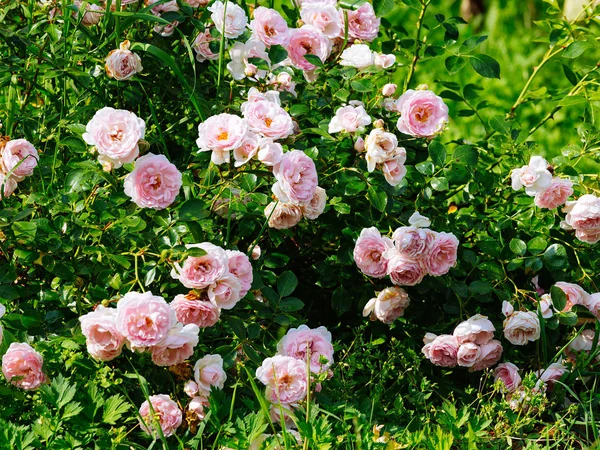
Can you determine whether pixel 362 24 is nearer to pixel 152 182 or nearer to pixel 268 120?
pixel 268 120

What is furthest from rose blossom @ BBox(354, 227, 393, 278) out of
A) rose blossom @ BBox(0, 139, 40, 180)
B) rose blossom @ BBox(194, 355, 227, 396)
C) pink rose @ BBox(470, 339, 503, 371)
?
rose blossom @ BBox(0, 139, 40, 180)

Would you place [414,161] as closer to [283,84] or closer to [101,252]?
[283,84]

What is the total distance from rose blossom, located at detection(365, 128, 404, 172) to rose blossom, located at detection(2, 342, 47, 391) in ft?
2.93

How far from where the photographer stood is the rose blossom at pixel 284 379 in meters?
2.00

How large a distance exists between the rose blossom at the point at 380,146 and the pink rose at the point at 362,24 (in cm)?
45

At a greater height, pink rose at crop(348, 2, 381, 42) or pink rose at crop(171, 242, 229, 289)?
pink rose at crop(348, 2, 381, 42)

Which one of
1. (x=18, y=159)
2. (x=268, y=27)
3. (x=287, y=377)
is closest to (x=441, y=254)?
(x=287, y=377)

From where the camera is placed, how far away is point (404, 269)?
2258mm

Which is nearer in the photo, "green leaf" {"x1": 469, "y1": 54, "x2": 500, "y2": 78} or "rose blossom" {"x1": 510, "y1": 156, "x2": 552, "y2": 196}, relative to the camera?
"rose blossom" {"x1": 510, "y1": 156, "x2": 552, "y2": 196}

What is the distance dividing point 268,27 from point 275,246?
597 millimetres

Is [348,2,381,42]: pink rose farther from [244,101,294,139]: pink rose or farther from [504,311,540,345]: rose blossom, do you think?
[504,311,540,345]: rose blossom

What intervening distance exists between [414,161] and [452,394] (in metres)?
0.66

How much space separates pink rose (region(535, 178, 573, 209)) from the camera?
2.38 meters

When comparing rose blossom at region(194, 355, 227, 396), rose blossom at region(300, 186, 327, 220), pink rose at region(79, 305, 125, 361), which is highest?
rose blossom at region(300, 186, 327, 220)
